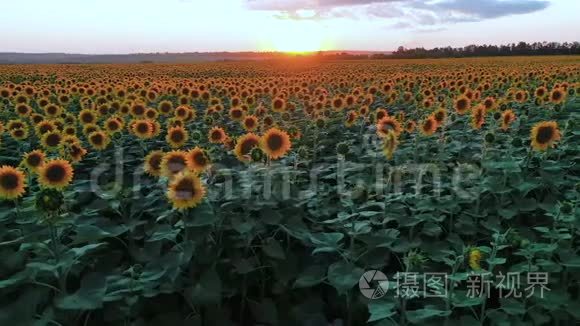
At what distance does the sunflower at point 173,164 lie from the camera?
4.31m

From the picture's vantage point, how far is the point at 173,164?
4.33m

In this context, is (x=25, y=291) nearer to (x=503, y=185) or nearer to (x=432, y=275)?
(x=432, y=275)

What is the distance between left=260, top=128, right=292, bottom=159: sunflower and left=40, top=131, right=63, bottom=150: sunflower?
9.50ft

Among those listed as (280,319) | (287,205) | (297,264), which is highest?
(287,205)

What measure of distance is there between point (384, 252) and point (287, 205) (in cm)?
97

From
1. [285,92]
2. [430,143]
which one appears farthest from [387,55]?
[430,143]

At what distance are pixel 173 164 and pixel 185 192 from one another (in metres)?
0.67

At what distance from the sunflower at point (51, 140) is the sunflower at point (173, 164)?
269 centimetres

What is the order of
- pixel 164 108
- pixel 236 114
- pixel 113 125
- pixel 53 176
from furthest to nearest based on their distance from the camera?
pixel 164 108
pixel 236 114
pixel 113 125
pixel 53 176

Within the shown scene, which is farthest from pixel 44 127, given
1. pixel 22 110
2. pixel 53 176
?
pixel 53 176

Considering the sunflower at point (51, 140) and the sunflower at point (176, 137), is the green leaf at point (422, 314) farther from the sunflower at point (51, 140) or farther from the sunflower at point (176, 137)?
the sunflower at point (51, 140)

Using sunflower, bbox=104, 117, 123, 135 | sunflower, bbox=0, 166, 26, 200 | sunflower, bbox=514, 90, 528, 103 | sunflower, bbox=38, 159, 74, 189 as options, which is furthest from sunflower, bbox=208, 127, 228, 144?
sunflower, bbox=514, 90, 528, 103

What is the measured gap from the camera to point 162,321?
3830 mm

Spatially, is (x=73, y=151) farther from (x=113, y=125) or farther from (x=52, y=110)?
(x=52, y=110)
